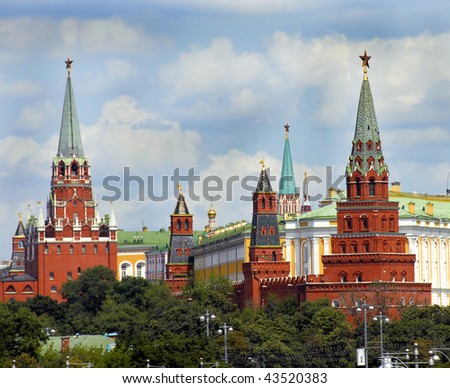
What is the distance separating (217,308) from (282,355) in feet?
137

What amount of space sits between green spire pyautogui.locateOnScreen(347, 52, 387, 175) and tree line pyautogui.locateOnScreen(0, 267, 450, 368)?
1239cm

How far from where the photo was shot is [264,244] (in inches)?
7835

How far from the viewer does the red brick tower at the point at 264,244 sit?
197125mm

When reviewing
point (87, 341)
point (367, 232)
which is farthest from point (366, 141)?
point (87, 341)

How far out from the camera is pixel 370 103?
17512 cm

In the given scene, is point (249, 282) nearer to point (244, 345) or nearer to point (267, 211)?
point (267, 211)

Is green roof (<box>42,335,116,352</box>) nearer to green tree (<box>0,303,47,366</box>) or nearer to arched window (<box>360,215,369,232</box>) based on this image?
green tree (<box>0,303,47,366</box>)

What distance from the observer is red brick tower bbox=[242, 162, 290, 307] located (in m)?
197

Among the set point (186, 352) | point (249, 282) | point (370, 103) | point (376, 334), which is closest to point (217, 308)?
point (249, 282)

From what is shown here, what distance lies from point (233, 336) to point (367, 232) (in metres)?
30.0

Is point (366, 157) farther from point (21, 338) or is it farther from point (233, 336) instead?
point (21, 338)

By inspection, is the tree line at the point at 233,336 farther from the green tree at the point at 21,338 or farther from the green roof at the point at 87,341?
the green roof at the point at 87,341

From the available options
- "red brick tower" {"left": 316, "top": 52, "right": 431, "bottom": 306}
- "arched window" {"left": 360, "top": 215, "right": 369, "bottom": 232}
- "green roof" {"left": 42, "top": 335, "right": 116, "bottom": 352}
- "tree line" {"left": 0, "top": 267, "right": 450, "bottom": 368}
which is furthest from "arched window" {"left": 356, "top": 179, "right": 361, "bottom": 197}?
"green roof" {"left": 42, "top": 335, "right": 116, "bottom": 352}

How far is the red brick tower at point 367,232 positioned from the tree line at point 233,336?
17.3ft
